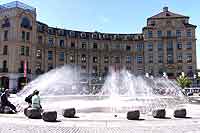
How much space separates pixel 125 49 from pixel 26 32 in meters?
30.2

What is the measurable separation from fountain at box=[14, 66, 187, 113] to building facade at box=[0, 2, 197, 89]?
17.5 ft

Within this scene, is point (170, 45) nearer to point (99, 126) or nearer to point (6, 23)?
point (6, 23)

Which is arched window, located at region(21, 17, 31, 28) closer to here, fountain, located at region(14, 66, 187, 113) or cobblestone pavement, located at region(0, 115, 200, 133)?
fountain, located at region(14, 66, 187, 113)

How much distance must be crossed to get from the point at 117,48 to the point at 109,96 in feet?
145

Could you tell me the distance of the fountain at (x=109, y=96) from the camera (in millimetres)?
23336

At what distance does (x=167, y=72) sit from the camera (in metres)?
75.4

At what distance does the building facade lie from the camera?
6775 cm

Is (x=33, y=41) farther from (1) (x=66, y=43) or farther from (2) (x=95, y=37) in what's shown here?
(2) (x=95, y=37)

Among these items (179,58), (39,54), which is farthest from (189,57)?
(39,54)

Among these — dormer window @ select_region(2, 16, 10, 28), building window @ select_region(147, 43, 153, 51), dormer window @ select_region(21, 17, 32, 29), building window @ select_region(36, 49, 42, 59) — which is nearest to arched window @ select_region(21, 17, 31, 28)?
dormer window @ select_region(21, 17, 32, 29)

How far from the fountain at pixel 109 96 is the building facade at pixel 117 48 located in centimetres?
534

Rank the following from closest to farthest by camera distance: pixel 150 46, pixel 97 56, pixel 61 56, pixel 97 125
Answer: pixel 97 125 < pixel 61 56 < pixel 150 46 < pixel 97 56

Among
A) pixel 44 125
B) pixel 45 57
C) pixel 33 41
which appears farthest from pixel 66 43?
pixel 44 125

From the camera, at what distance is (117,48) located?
8094cm
